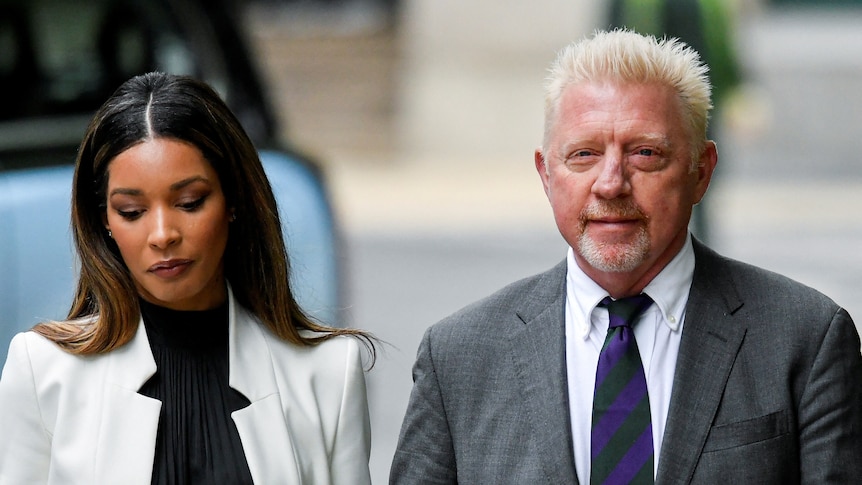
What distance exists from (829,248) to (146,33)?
8450 mm

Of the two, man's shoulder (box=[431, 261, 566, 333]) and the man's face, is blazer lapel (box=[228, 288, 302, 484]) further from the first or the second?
the man's face

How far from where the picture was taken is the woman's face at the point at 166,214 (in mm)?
3033

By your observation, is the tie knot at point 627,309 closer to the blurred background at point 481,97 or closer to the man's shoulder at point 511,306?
the man's shoulder at point 511,306

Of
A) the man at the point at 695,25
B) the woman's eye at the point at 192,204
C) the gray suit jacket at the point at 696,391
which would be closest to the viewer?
the gray suit jacket at the point at 696,391

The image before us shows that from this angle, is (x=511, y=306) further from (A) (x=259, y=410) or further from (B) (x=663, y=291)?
(A) (x=259, y=410)

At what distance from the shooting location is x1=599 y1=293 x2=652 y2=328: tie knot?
3090mm

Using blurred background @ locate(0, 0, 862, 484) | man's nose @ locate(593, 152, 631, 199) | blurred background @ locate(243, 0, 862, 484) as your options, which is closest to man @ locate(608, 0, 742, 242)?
man's nose @ locate(593, 152, 631, 199)

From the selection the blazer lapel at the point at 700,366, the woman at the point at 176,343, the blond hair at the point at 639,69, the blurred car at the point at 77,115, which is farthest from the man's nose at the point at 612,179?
the blurred car at the point at 77,115

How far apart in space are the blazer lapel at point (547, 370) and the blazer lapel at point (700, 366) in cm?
20

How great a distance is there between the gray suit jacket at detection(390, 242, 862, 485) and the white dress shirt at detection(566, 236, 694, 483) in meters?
0.03

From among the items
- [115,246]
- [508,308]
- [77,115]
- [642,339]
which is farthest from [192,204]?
[77,115]

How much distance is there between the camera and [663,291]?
10.2 feet

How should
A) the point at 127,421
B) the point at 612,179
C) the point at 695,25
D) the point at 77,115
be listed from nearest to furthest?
the point at 612,179 → the point at 127,421 → the point at 77,115 → the point at 695,25

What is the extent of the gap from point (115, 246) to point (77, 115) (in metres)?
2.39
